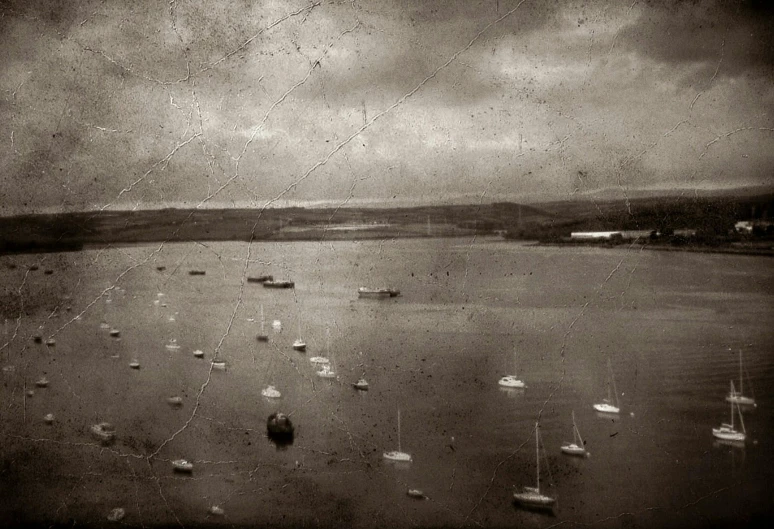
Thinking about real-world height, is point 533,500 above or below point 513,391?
below

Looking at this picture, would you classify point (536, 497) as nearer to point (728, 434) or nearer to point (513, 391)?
point (513, 391)

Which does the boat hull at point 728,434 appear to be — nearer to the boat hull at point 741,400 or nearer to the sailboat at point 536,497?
the boat hull at point 741,400

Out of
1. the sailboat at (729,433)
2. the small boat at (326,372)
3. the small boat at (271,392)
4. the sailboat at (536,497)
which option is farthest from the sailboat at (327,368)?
the sailboat at (729,433)

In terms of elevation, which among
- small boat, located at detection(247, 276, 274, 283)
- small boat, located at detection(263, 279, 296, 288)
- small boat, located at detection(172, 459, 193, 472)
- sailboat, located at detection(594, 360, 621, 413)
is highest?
small boat, located at detection(247, 276, 274, 283)

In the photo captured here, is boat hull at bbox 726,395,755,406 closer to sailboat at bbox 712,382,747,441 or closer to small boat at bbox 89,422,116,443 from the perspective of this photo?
sailboat at bbox 712,382,747,441

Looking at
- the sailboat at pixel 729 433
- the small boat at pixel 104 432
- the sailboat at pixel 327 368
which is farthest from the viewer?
the small boat at pixel 104 432

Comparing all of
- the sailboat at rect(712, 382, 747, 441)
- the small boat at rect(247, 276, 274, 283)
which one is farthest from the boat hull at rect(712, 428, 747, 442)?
the small boat at rect(247, 276, 274, 283)

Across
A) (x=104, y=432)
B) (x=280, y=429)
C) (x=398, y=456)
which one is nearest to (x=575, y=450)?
(x=398, y=456)
